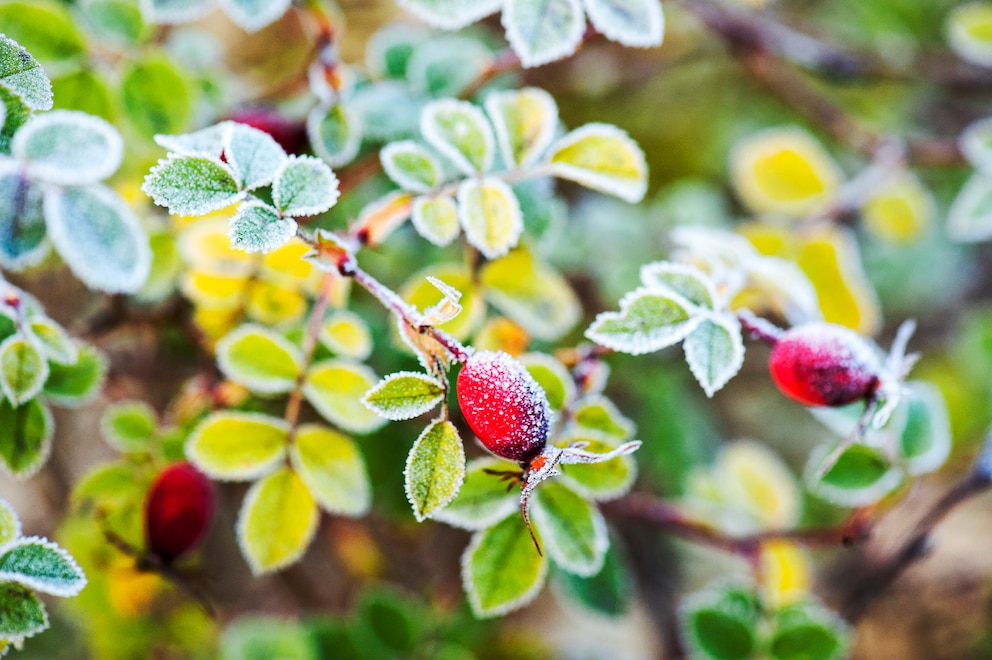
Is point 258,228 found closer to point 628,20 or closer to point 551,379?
point 551,379

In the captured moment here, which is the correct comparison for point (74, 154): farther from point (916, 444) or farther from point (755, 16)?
point (755, 16)

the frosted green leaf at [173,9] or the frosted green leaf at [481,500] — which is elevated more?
the frosted green leaf at [173,9]

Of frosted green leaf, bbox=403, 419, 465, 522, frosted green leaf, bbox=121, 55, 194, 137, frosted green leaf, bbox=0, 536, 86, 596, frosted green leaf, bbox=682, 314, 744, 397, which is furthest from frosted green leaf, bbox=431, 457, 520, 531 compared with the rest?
frosted green leaf, bbox=121, 55, 194, 137

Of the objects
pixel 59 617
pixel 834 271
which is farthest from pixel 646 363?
pixel 59 617

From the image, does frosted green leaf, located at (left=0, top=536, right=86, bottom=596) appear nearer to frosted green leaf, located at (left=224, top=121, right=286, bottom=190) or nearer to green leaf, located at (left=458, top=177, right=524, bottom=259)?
frosted green leaf, located at (left=224, top=121, right=286, bottom=190)

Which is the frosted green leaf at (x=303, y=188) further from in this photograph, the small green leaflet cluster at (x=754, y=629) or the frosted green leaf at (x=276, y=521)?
the small green leaflet cluster at (x=754, y=629)

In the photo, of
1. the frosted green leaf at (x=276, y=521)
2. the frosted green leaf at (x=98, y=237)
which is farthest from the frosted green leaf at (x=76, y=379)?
the frosted green leaf at (x=276, y=521)
